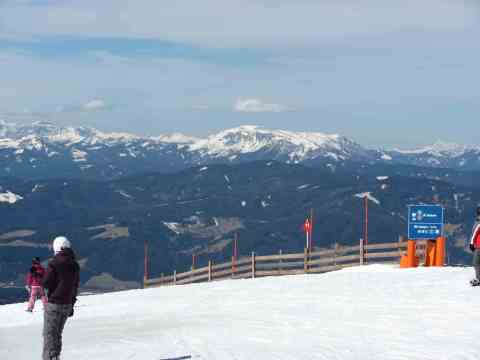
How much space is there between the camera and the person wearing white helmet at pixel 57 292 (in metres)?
10.8

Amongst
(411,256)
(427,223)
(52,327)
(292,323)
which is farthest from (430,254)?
(52,327)

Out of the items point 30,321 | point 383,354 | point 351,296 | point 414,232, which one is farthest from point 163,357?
point 414,232

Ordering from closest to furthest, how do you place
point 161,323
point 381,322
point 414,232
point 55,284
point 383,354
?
point 55,284
point 383,354
point 381,322
point 161,323
point 414,232

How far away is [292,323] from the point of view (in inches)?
631

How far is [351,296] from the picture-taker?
20219mm

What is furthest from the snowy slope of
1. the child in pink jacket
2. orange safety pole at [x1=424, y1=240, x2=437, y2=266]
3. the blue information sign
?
orange safety pole at [x1=424, y1=240, x2=437, y2=266]

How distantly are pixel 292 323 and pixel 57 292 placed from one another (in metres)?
6.21

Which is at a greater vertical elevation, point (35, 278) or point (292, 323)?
point (292, 323)

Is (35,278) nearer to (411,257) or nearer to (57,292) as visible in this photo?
(411,257)

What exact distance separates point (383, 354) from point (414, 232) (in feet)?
48.8

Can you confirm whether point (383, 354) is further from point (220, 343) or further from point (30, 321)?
point (30, 321)

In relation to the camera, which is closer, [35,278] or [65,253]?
[65,253]

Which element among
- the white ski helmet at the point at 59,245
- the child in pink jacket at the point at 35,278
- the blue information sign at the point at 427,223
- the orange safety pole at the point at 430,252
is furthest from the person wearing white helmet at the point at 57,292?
the orange safety pole at the point at 430,252

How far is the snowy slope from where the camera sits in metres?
12.8
